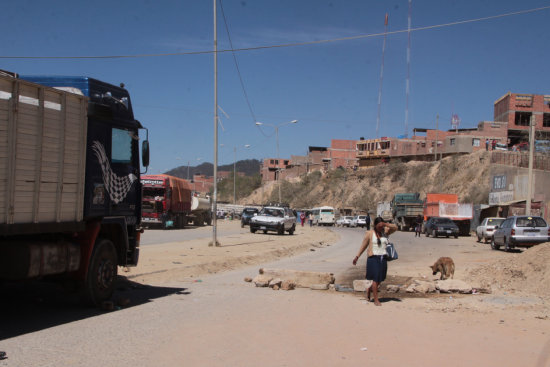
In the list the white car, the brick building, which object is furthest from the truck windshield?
the brick building

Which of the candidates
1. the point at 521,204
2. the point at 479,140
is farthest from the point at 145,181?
the point at 479,140

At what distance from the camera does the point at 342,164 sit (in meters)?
130

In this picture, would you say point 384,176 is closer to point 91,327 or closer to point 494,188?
point 494,188

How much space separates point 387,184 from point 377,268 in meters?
88.9

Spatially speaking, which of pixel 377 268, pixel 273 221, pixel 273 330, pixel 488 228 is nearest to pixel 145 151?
pixel 273 330

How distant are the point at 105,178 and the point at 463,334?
20.3ft

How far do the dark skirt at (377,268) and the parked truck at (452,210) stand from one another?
123 ft

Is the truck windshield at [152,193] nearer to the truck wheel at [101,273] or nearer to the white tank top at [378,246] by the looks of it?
the truck wheel at [101,273]

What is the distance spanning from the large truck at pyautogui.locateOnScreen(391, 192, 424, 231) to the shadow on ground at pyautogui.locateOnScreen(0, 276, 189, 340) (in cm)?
4382

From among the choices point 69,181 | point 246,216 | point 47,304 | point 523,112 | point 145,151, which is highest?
point 523,112

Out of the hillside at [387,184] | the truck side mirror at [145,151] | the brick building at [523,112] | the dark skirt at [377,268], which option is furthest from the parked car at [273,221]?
the brick building at [523,112]

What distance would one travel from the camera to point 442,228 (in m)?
41.2

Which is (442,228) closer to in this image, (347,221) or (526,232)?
(526,232)

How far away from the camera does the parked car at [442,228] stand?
41.1m
